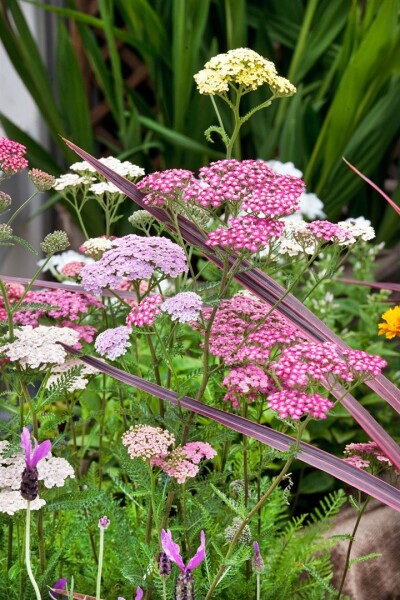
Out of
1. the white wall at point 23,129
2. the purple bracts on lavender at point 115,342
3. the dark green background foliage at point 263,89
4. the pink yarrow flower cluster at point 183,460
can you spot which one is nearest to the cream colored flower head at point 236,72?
the purple bracts on lavender at point 115,342

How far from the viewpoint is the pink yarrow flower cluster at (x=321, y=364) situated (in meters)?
0.83

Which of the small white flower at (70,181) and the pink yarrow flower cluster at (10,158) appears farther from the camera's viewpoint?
the small white flower at (70,181)

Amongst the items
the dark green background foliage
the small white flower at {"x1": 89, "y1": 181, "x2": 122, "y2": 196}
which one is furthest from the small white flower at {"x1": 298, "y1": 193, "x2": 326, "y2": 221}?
the small white flower at {"x1": 89, "y1": 181, "x2": 122, "y2": 196}

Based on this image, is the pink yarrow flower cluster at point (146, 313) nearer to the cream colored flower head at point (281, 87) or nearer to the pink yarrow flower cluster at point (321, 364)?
the pink yarrow flower cluster at point (321, 364)

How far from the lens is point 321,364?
2.77 feet

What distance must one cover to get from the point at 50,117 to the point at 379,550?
2.05 metres

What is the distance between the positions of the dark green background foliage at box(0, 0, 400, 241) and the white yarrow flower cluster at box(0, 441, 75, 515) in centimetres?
177

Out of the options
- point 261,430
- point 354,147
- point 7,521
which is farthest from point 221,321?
point 354,147

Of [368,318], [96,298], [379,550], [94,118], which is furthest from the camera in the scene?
[94,118]

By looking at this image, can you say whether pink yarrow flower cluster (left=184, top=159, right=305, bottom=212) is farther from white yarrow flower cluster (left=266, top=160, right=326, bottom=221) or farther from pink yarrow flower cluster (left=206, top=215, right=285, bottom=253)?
white yarrow flower cluster (left=266, top=160, right=326, bottom=221)

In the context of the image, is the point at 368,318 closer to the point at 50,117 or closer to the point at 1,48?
the point at 50,117

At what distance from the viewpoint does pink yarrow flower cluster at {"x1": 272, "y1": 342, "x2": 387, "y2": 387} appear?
828 mm

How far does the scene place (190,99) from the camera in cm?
309

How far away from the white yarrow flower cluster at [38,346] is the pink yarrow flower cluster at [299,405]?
23cm
